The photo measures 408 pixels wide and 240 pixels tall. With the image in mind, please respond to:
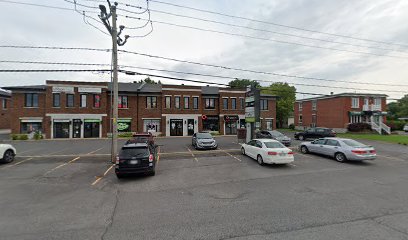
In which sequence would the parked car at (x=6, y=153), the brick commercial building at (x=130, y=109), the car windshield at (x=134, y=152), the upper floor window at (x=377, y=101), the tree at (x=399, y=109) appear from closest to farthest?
the car windshield at (x=134, y=152) < the parked car at (x=6, y=153) < the brick commercial building at (x=130, y=109) < the upper floor window at (x=377, y=101) < the tree at (x=399, y=109)

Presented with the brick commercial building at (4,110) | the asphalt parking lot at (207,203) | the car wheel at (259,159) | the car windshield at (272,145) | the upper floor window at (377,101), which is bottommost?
the asphalt parking lot at (207,203)

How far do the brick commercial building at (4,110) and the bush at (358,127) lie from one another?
61.4 m

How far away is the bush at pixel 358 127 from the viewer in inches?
1392

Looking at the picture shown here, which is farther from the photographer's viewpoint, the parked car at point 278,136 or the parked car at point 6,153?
the parked car at point 278,136

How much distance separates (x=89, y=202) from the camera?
6676 mm

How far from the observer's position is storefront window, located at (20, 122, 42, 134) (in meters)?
29.1

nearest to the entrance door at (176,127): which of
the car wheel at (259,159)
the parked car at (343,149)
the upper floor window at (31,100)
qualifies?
the upper floor window at (31,100)

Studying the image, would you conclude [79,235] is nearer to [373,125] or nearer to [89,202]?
[89,202]

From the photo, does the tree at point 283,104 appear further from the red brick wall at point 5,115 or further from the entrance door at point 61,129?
the red brick wall at point 5,115

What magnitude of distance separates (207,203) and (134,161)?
4427mm

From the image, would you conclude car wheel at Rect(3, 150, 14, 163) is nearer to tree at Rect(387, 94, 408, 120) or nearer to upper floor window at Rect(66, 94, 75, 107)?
upper floor window at Rect(66, 94, 75, 107)

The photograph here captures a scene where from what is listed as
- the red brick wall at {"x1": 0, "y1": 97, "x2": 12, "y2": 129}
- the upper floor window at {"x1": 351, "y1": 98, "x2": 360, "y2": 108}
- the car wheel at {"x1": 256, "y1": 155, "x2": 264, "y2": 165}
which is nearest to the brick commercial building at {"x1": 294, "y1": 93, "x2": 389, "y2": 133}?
the upper floor window at {"x1": 351, "y1": 98, "x2": 360, "y2": 108}

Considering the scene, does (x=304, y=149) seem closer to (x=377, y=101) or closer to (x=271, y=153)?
(x=271, y=153)

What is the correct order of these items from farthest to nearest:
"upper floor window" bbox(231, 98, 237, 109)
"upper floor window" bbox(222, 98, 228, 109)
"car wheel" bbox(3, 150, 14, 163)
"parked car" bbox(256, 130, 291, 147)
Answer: "upper floor window" bbox(231, 98, 237, 109), "upper floor window" bbox(222, 98, 228, 109), "parked car" bbox(256, 130, 291, 147), "car wheel" bbox(3, 150, 14, 163)
